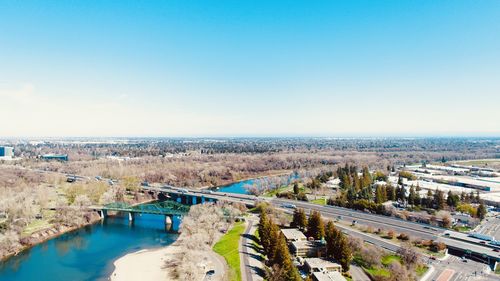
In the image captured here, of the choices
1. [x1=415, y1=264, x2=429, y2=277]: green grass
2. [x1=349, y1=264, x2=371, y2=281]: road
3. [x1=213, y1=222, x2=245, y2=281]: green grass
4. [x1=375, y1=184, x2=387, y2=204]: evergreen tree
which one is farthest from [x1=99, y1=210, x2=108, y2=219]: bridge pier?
[x1=415, y1=264, x2=429, y2=277]: green grass

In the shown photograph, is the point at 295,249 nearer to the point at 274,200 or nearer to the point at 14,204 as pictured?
the point at 274,200

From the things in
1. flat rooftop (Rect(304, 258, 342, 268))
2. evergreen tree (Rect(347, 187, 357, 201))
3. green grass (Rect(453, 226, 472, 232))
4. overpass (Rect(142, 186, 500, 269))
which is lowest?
green grass (Rect(453, 226, 472, 232))

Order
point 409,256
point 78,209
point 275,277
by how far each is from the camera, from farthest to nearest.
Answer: point 78,209, point 409,256, point 275,277

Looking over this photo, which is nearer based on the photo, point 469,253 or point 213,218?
point 469,253

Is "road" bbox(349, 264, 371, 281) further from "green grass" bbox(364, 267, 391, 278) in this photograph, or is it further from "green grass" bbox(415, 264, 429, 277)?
"green grass" bbox(415, 264, 429, 277)

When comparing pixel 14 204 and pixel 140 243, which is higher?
pixel 14 204

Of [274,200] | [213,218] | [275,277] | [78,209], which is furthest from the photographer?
[274,200]

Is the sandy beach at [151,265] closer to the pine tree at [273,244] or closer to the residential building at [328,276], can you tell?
the pine tree at [273,244]

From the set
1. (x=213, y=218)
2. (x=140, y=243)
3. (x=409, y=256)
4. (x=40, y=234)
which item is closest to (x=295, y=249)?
(x=409, y=256)
